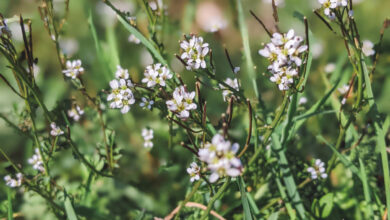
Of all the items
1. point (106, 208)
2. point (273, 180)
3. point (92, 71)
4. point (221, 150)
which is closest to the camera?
point (221, 150)

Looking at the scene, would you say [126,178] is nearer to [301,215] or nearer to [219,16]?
[301,215]

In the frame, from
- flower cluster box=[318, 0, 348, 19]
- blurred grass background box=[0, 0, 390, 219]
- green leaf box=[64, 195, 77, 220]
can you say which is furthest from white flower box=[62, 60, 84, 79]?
flower cluster box=[318, 0, 348, 19]

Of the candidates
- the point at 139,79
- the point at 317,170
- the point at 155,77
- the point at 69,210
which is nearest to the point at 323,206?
the point at 317,170

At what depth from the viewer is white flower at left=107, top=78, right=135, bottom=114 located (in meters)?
1.44

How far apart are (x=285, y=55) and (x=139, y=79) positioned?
1762 millimetres

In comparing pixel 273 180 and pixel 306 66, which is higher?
pixel 306 66

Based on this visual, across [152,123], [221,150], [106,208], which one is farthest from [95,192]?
[221,150]

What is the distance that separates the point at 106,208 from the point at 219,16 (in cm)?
216

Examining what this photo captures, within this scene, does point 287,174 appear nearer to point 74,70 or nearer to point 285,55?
point 285,55

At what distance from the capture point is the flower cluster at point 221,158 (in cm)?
106

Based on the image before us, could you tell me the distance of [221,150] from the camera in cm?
108

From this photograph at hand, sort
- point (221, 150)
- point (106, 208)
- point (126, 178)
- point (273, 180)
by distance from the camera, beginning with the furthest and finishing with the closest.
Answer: point (126, 178) < point (106, 208) < point (273, 180) < point (221, 150)

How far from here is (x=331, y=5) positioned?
1.34m

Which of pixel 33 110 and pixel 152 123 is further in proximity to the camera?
pixel 152 123
